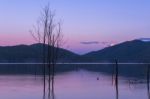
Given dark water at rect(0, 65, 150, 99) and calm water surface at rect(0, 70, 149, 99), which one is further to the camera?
dark water at rect(0, 65, 150, 99)


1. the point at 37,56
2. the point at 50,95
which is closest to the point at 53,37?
the point at 50,95

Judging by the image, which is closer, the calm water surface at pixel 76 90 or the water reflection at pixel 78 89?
the calm water surface at pixel 76 90

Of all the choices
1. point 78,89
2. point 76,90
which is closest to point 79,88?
point 78,89

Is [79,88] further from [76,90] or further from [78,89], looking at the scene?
[76,90]

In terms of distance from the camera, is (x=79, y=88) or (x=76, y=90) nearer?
(x=76, y=90)

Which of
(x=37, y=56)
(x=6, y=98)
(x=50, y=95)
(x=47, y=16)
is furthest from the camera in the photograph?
(x=37, y=56)

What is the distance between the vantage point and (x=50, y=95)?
26922mm

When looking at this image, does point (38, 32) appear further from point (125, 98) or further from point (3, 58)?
point (3, 58)

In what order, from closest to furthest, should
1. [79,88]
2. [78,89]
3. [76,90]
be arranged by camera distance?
[76,90], [78,89], [79,88]

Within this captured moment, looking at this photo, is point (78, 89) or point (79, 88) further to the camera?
point (79, 88)

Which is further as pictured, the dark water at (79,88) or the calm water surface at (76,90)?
the dark water at (79,88)

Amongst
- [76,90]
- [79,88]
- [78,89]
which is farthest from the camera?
[79,88]

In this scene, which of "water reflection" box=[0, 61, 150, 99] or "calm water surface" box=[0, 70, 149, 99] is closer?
"calm water surface" box=[0, 70, 149, 99]

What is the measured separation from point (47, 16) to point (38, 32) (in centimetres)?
131
